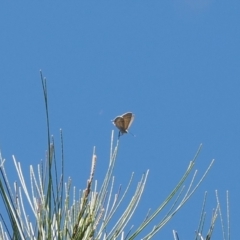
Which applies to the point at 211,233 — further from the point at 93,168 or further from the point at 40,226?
the point at 40,226

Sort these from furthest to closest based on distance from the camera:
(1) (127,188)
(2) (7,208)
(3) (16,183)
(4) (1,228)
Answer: (1) (127,188)
(3) (16,183)
(4) (1,228)
(2) (7,208)

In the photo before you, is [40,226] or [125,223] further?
[125,223]

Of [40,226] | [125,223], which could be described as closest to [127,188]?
[125,223]

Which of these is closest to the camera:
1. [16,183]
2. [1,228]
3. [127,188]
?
[1,228]

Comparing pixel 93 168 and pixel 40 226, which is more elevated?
pixel 93 168

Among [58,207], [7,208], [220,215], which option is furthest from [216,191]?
[7,208]

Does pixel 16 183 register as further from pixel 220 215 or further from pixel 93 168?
pixel 220 215
